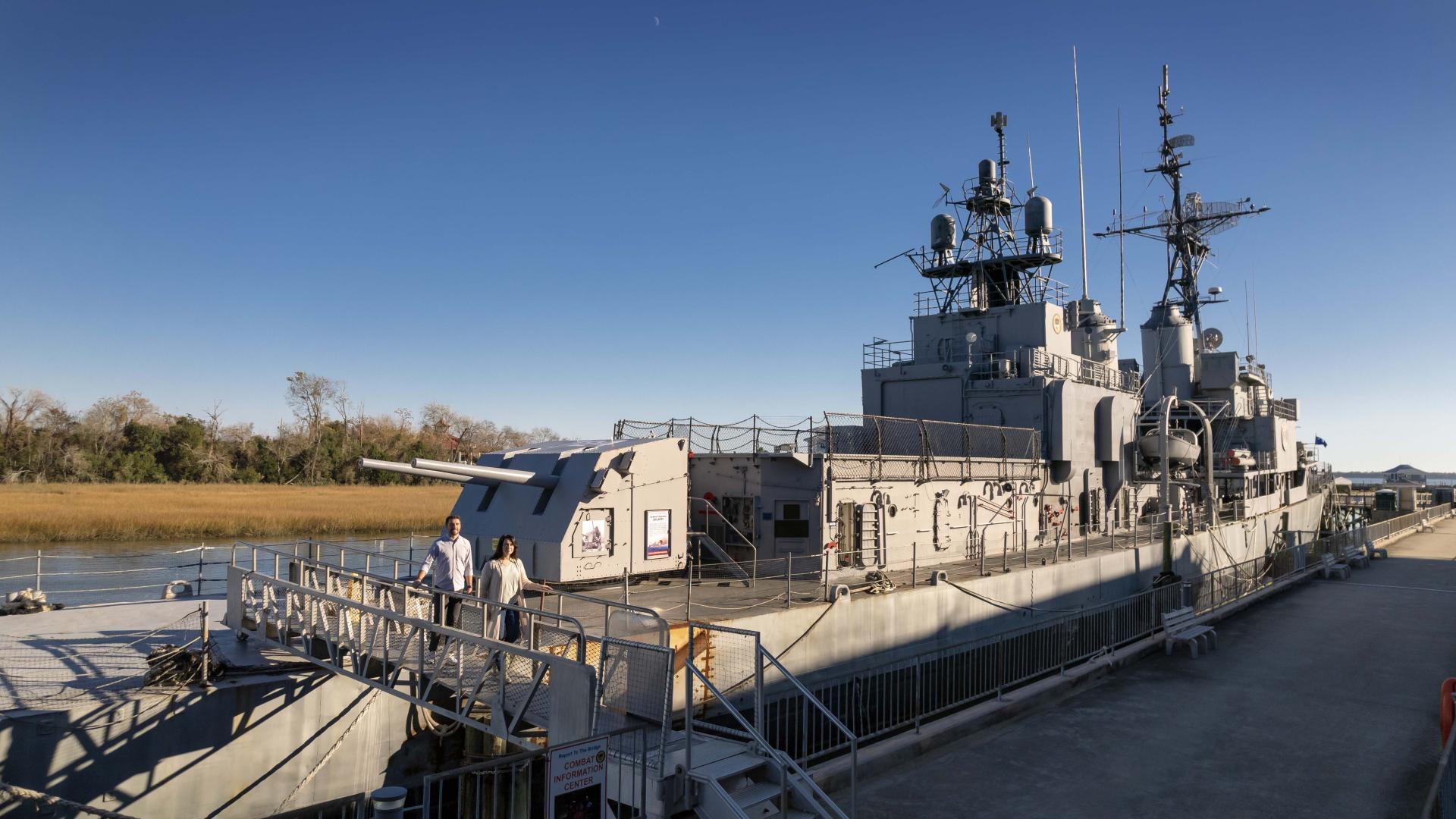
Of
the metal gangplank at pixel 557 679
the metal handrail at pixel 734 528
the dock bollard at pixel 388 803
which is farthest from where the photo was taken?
the metal handrail at pixel 734 528

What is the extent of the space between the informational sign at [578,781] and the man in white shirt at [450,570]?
464 cm

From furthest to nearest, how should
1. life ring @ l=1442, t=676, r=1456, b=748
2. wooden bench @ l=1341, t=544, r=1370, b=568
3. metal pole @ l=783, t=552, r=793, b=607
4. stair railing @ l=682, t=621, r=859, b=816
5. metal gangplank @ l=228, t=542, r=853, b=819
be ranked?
wooden bench @ l=1341, t=544, r=1370, b=568, metal pole @ l=783, t=552, r=793, b=607, life ring @ l=1442, t=676, r=1456, b=748, stair railing @ l=682, t=621, r=859, b=816, metal gangplank @ l=228, t=542, r=853, b=819

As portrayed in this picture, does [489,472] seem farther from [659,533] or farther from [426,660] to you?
[426,660]

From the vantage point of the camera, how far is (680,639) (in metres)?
10.9

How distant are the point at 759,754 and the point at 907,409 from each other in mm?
19720

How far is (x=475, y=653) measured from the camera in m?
9.99

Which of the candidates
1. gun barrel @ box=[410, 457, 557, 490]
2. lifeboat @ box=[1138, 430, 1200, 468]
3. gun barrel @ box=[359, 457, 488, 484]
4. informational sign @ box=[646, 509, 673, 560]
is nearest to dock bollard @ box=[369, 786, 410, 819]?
gun barrel @ box=[359, 457, 488, 484]

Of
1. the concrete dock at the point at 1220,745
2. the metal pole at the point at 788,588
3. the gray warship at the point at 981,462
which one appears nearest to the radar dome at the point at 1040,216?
the gray warship at the point at 981,462

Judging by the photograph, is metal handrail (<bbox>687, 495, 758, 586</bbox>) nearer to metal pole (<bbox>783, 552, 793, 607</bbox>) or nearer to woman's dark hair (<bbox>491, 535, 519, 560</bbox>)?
metal pole (<bbox>783, 552, 793, 607</bbox>)

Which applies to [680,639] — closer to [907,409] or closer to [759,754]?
[759,754]

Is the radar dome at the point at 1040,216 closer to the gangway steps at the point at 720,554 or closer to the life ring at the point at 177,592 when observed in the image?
the gangway steps at the point at 720,554

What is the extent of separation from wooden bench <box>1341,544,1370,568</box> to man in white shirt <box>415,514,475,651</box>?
27903 mm

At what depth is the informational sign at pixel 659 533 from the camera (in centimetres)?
1457

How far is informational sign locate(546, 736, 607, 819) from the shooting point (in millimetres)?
5535
